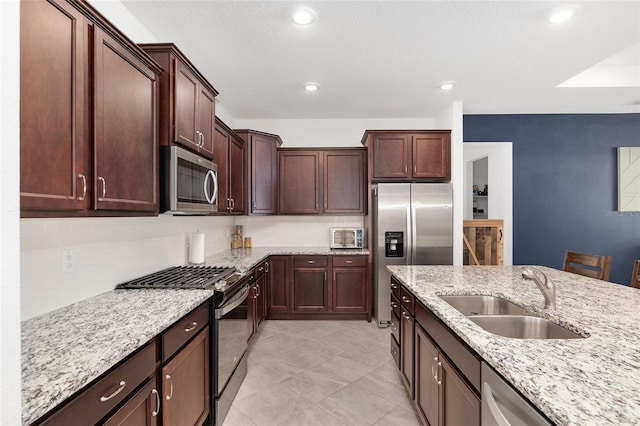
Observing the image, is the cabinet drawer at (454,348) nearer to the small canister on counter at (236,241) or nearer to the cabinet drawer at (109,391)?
the cabinet drawer at (109,391)

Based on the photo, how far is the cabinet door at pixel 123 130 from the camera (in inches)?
52.4

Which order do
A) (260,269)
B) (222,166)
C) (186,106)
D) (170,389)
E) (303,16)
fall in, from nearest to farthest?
(170,389)
(186,106)
(303,16)
(222,166)
(260,269)

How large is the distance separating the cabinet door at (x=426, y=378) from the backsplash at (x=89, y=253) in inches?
76.6

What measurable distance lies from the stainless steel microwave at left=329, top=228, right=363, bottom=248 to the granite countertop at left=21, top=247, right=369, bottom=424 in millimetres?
2662

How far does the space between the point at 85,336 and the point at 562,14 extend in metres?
3.35

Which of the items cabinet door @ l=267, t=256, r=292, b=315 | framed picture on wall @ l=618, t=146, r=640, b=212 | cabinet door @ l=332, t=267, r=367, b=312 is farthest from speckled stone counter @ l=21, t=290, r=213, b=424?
framed picture on wall @ l=618, t=146, r=640, b=212

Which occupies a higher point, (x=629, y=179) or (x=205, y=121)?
(x=205, y=121)

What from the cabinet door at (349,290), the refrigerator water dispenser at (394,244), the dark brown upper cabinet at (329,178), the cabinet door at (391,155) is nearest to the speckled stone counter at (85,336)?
the cabinet door at (349,290)

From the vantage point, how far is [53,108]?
3.54 ft

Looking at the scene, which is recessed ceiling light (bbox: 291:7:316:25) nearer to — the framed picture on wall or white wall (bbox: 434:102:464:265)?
white wall (bbox: 434:102:464:265)

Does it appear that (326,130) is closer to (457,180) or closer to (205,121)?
(457,180)

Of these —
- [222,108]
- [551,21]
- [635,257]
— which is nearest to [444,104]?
[551,21]

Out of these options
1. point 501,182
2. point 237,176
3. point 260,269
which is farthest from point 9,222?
point 501,182

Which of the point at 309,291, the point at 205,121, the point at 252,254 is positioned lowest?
the point at 309,291
